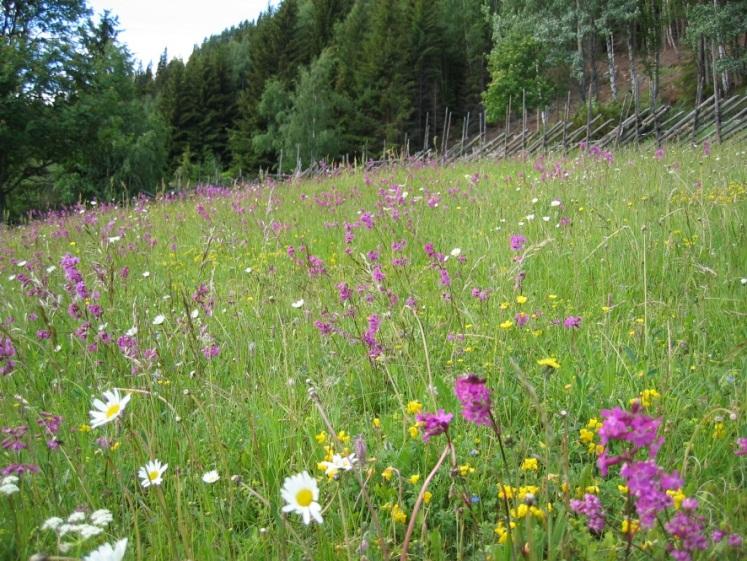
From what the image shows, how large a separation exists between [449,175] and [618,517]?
634cm

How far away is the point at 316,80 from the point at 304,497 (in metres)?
37.5

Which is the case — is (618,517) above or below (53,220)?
below

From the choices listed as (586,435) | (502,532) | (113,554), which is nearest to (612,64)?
(586,435)

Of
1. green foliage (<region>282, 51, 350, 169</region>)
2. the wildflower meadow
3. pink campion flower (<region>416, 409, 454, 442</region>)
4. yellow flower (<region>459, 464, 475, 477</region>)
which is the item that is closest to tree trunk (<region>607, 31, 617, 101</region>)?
green foliage (<region>282, 51, 350, 169</region>)

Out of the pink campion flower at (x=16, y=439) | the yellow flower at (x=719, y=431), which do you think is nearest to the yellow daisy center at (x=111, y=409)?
the pink campion flower at (x=16, y=439)

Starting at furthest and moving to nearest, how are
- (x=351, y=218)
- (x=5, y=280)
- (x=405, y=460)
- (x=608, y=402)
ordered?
1. (x=351, y=218)
2. (x=5, y=280)
3. (x=608, y=402)
4. (x=405, y=460)

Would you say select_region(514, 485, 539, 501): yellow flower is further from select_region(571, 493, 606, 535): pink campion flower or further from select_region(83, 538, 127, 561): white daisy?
select_region(83, 538, 127, 561): white daisy

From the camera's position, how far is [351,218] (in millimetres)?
Answer: 5418

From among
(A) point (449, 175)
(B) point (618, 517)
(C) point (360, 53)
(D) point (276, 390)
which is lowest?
(B) point (618, 517)

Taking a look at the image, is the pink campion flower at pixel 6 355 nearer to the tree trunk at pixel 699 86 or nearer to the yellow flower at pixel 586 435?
the yellow flower at pixel 586 435

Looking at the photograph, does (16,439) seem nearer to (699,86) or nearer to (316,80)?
(699,86)

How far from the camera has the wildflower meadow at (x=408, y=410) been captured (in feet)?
3.59

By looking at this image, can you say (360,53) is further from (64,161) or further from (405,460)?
(405,460)

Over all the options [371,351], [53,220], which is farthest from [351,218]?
[53,220]
